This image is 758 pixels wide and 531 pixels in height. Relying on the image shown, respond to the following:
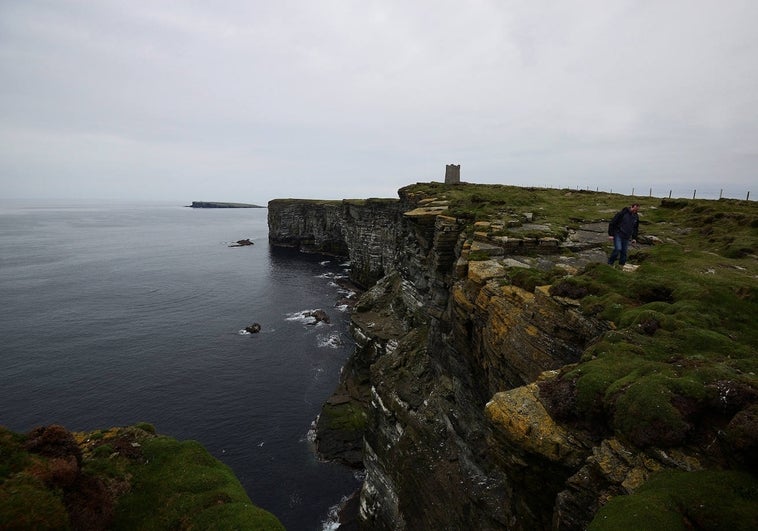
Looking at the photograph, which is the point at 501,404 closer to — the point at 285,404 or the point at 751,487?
the point at 751,487

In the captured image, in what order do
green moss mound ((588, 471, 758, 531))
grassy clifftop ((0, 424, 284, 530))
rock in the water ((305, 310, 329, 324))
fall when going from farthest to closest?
rock in the water ((305, 310, 329, 324)) < grassy clifftop ((0, 424, 284, 530)) < green moss mound ((588, 471, 758, 531))

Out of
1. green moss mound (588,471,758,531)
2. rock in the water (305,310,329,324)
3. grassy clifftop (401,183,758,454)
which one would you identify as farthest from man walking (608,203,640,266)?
rock in the water (305,310,329,324)

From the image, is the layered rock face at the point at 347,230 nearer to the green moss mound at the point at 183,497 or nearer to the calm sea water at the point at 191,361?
the calm sea water at the point at 191,361

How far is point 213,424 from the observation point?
4378 cm

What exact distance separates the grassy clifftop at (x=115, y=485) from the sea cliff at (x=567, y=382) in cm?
1107

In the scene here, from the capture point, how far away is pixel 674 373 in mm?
9406

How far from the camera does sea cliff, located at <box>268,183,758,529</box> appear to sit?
816cm

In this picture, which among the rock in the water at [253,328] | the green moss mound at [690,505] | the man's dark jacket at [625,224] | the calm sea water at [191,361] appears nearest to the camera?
the green moss mound at [690,505]

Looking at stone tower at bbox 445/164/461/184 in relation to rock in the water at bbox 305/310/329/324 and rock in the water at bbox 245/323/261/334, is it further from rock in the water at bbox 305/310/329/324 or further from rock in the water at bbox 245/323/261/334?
rock in the water at bbox 245/323/261/334

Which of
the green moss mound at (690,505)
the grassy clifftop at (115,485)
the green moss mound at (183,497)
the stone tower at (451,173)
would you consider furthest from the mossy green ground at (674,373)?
the stone tower at (451,173)

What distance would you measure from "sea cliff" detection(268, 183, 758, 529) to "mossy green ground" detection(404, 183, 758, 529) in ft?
0.14

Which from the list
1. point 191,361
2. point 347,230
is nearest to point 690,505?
point 191,361

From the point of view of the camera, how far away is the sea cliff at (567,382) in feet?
26.8

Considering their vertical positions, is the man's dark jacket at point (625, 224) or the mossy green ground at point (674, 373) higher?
the man's dark jacket at point (625, 224)
